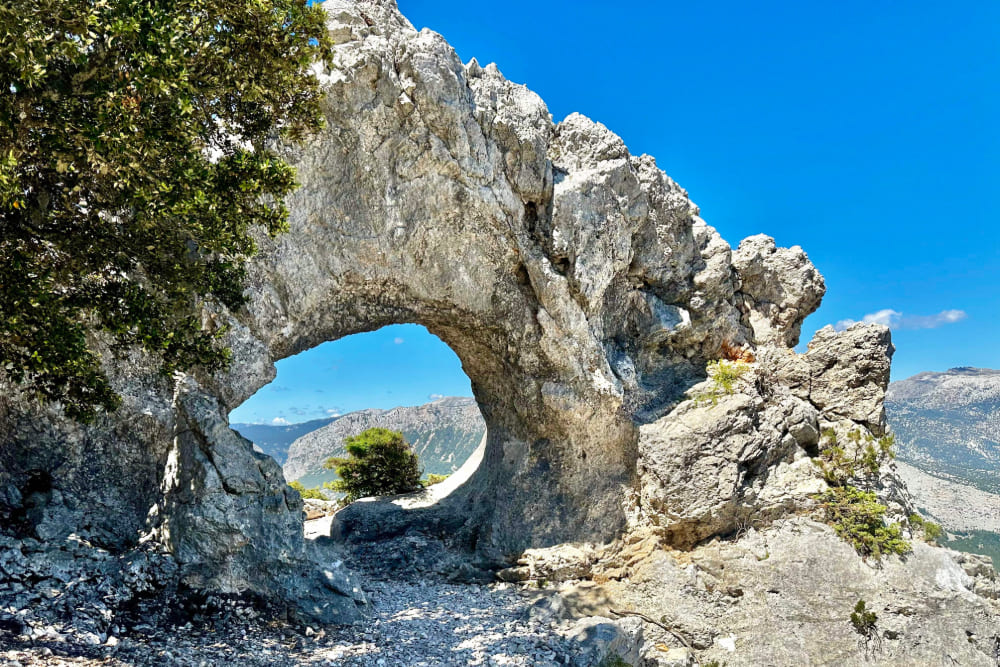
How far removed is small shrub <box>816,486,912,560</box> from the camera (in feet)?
59.3

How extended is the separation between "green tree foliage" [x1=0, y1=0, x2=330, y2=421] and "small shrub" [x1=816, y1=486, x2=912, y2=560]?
20.1 m

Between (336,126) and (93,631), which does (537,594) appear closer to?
(93,631)

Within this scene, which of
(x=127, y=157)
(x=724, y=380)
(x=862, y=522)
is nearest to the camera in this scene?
(x=127, y=157)

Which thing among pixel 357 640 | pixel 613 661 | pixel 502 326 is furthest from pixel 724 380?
pixel 357 640

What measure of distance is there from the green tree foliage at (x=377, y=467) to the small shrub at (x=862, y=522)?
922 inches

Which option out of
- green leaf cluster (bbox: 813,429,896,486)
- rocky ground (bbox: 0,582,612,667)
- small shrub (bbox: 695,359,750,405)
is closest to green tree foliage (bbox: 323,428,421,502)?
rocky ground (bbox: 0,582,612,667)

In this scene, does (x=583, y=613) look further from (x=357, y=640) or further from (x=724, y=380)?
(x=724, y=380)

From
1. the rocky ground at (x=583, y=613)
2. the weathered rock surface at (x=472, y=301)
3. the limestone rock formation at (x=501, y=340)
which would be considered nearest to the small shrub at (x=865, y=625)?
the rocky ground at (x=583, y=613)

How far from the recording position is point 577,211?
21.5 m

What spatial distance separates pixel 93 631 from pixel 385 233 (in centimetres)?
1349

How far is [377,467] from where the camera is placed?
1393 inches

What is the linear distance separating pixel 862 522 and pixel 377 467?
87.0ft

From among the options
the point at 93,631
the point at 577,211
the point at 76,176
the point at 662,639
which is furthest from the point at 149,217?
the point at 662,639

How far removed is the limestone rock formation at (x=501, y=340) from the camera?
14.7m
